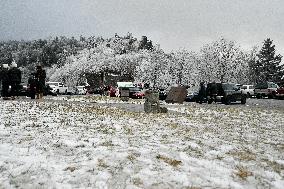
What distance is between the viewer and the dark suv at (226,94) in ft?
89.2

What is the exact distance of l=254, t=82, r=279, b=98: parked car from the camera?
137 feet

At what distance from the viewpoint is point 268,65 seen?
78.4 meters

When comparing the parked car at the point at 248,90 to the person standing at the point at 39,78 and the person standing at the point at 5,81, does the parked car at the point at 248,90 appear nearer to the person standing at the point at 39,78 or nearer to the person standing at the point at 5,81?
the person standing at the point at 39,78

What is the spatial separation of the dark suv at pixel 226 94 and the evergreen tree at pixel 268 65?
174 feet

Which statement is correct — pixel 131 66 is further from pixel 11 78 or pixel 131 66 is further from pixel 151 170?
pixel 151 170

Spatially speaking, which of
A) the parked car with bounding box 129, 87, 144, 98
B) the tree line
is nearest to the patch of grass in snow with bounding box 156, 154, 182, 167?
the parked car with bounding box 129, 87, 144, 98

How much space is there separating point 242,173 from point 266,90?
1524 inches

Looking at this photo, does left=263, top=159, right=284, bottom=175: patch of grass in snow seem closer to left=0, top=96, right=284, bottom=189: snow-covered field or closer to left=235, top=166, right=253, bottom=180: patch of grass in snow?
left=0, top=96, right=284, bottom=189: snow-covered field

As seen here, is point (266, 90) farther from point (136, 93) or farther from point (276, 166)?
point (276, 166)

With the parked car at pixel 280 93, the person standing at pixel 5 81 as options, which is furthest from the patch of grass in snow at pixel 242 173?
the parked car at pixel 280 93

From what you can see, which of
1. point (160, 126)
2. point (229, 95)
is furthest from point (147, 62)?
point (160, 126)

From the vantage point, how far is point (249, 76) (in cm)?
9312

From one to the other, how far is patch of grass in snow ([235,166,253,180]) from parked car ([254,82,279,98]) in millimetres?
36853

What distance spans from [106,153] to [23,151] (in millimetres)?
1502
